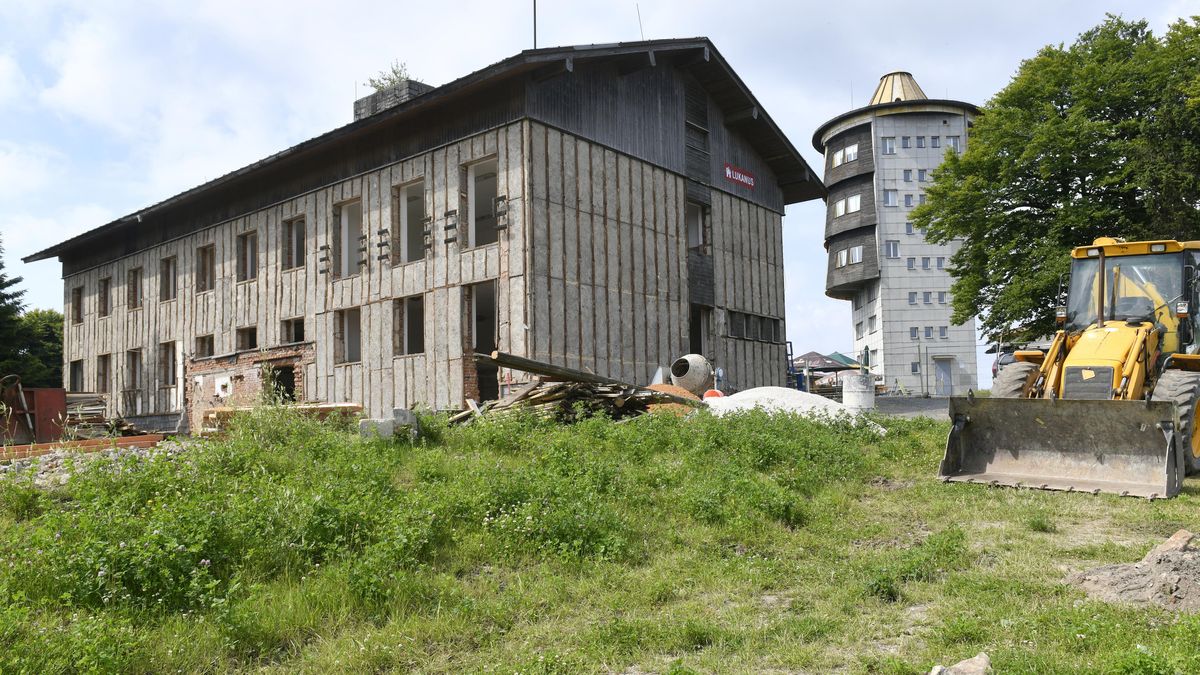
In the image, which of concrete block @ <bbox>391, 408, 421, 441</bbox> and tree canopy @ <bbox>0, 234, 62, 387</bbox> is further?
tree canopy @ <bbox>0, 234, 62, 387</bbox>

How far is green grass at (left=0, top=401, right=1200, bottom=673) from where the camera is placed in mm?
4703

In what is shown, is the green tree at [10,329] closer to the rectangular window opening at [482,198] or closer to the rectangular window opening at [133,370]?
the rectangular window opening at [133,370]

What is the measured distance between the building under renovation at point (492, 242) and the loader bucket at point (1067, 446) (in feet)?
30.4

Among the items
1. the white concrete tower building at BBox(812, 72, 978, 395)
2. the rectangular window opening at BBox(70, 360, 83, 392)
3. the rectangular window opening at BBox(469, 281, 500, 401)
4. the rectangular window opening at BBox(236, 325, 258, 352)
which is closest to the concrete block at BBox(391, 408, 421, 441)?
the rectangular window opening at BBox(469, 281, 500, 401)

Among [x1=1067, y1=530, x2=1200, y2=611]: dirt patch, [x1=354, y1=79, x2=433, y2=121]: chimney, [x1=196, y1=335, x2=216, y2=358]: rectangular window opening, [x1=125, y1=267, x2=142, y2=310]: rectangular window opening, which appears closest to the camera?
[x1=1067, y1=530, x2=1200, y2=611]: dirt patch

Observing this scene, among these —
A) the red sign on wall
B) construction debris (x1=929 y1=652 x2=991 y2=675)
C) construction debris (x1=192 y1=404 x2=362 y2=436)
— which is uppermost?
the red sign on wall

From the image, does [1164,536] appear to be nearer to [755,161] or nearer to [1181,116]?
[755,161]

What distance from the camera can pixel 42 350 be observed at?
137ft

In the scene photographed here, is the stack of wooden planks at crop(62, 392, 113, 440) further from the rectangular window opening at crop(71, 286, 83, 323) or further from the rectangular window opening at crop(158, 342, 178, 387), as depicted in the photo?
the rectangular window opening at crop(71, 286, 83, 323)

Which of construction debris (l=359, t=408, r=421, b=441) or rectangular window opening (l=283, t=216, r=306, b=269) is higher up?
rectangular window opening (l=283, t=216, r=306, b=269)

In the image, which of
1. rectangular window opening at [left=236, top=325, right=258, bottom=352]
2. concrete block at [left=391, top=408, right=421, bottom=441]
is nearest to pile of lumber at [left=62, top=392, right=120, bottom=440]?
rectangular window opening at [left=236, top=325, right=258, bottom=352]

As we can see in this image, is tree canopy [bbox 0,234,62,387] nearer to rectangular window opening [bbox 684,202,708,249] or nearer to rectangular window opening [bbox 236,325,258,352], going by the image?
rectangular window opening [bbox 236,325,258,352]

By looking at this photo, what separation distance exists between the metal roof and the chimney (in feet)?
9.51

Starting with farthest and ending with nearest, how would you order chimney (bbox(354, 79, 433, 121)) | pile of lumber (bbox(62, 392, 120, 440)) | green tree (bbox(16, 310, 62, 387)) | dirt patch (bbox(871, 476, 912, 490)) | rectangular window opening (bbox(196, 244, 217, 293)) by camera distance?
green tree (bbox(16, 310, 62, 387)) < rectangular window opening (bbox(196, 244, 217, 293)) < chimney (bbox(354, 79, 433, 121)) < pile of lumber (bbox(62, 392, 120, 440)) < dirt patch (bbox(871, 476, 912, 490))
